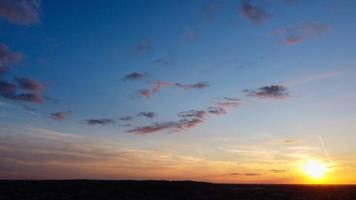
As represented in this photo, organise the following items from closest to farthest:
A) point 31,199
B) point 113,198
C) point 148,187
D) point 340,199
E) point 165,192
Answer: point 31,199 → point 113,198 → point 340,199 → point 165,192 → point 148,187

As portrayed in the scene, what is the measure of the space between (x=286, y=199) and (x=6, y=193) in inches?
1709

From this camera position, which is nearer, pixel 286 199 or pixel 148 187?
pixel 286 199

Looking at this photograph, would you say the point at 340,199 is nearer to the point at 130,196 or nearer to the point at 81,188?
the point at 130,196

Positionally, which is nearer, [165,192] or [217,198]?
[217,198]

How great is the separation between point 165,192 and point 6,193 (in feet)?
84.0

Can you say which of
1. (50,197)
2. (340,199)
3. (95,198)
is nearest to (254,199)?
(340,199)

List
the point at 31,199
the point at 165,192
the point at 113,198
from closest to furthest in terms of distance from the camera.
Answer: the point at 31,199 < the point at 113,198 < the point at 165,192

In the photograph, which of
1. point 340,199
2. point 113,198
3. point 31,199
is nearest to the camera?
point 31,199

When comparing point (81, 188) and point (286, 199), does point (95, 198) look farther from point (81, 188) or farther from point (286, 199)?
point (286, 199)

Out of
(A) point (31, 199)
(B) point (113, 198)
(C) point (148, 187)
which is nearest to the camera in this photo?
(A) point (31, 199)

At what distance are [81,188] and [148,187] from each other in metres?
12.5

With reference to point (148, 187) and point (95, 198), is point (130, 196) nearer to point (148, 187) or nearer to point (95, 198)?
point (95, 198)

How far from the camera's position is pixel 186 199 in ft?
211

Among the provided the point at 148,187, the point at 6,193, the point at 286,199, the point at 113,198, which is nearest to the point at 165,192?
the point at 148,187
